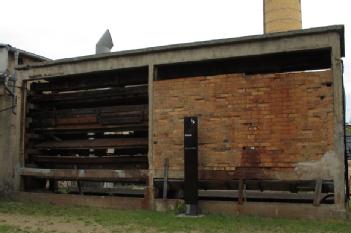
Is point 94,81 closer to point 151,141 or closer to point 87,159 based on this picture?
point 87,159

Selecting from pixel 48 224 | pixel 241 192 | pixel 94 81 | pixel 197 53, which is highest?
pixel 197 53

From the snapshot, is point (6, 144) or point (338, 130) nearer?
point (338, 130)

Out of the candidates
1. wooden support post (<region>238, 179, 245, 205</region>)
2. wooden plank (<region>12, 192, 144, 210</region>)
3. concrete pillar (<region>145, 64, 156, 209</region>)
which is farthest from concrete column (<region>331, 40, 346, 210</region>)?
wooden plank (<region>12, 192, 144, 210</region>)

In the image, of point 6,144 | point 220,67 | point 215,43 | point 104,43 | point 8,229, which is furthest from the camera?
point 104,43

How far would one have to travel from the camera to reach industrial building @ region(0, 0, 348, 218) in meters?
9.17

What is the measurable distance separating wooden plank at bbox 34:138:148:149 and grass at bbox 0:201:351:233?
1.74m

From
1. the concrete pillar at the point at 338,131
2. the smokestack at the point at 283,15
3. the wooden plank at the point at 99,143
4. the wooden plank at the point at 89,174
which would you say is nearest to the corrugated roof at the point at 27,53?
the wooden plank at the point at 99,143

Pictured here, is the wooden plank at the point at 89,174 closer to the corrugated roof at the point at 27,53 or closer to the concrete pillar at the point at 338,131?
the corrugated roof at the point at 27,53

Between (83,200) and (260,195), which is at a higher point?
(260,195)

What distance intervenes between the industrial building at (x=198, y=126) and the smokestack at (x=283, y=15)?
29.9 ft

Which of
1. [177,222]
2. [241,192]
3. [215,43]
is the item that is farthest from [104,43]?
[177,222]

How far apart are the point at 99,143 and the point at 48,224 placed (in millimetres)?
3614

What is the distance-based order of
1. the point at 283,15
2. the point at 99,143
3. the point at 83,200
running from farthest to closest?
the point at 283,15 → the point at 99,143 → the point at 83,200

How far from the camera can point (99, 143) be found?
11.9 metres
